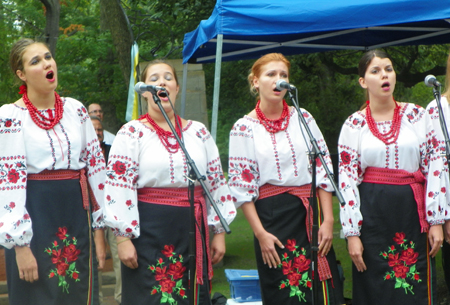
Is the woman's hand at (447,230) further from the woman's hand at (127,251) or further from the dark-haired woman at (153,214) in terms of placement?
the woman's hand at (127,251)

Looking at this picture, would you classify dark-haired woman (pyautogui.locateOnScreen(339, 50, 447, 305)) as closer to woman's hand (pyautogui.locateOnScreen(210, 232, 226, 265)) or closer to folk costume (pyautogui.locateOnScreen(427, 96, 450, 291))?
folk costume (pyautogui.locateOnScreen(427, 96, 450, 291))

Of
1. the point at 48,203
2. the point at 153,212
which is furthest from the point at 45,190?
the point at 153,212

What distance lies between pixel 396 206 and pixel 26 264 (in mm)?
2106

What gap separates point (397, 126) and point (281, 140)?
2.30ft

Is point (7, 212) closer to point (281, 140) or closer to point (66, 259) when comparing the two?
point (66, 259)

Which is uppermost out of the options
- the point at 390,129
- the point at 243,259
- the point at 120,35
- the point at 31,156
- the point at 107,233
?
the point at 120,35

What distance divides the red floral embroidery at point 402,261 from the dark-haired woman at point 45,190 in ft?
5.63

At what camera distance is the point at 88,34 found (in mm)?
10281

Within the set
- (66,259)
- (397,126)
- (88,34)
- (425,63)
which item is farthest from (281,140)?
(425,63)

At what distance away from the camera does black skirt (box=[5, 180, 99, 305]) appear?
10.4ft

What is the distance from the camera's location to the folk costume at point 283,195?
3.54 m

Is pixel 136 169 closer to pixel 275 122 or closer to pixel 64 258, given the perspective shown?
pixel 64 258

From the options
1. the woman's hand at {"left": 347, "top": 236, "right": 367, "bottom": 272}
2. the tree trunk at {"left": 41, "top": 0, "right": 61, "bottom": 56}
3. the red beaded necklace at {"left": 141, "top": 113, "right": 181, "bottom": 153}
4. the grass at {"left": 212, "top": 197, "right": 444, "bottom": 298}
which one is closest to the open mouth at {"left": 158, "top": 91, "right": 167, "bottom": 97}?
the red beaded necklace at {"left": 141, "top": 113, "right": 181, "bottom": 153}

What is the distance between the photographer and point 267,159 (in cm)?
356
